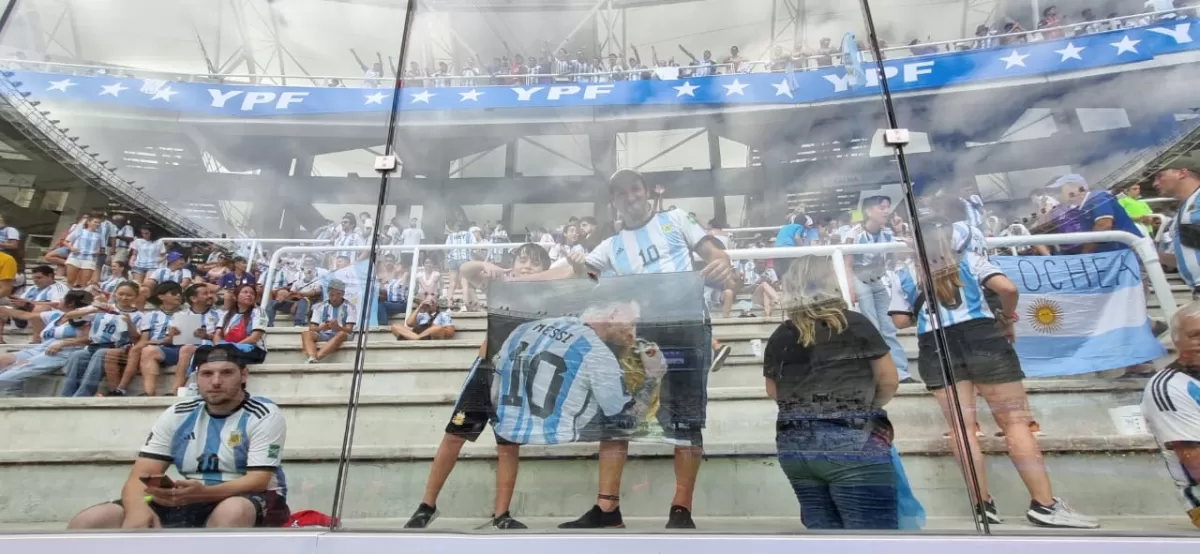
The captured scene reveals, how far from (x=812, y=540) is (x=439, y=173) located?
1.38 m

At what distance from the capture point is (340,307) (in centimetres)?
148

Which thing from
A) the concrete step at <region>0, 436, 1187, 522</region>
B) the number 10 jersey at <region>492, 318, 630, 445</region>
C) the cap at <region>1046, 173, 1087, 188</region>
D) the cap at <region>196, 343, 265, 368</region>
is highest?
the cap at <region>1046, 173, 1087, 188</region>

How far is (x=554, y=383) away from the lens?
1295 millimetres

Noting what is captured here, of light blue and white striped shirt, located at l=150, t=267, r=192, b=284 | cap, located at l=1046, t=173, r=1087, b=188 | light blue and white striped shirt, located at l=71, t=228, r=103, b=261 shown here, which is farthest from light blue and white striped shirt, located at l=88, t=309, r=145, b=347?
cap, located at l=1046, t=173, r=1087, b=188

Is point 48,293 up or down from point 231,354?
up

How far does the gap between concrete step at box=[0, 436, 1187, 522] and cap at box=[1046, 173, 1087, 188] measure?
2.25 feet

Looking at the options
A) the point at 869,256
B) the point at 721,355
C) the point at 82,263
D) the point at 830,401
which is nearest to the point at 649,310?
the point at 721,355

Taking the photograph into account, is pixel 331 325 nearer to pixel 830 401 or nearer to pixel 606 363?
pixel 606 363

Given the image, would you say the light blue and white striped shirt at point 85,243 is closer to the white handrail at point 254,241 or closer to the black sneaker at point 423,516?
the white handrail at point 254,241

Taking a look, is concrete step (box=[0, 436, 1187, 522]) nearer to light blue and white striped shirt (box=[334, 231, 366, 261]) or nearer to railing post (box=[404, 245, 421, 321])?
railing post (box=[404, 245, 421, 321])

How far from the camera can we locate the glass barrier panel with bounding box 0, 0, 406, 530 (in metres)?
1.33

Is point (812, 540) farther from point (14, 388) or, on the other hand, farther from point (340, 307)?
point (14, 388)

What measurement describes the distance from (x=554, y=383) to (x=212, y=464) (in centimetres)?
96

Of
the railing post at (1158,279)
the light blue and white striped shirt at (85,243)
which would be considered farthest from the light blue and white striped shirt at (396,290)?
the railing post at (1158,279)
